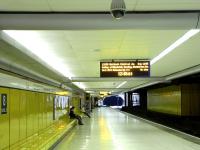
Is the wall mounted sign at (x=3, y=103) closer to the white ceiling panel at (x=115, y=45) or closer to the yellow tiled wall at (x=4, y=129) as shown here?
the yellow tiled wall at (x=4, y=129)

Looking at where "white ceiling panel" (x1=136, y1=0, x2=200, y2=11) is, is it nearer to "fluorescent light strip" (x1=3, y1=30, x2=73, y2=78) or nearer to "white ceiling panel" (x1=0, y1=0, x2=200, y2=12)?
"white ceiling panel" (x1=0, y1=0, x2=200, y2=12)

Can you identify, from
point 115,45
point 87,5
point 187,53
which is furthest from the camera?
point 187,53

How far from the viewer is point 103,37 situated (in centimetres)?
876

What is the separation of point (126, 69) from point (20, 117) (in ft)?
16.7

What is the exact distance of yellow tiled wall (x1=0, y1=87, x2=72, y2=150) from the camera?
7280 millimetres

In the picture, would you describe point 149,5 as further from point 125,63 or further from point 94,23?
point 125,63

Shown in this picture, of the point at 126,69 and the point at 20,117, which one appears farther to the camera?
the point at 126,69

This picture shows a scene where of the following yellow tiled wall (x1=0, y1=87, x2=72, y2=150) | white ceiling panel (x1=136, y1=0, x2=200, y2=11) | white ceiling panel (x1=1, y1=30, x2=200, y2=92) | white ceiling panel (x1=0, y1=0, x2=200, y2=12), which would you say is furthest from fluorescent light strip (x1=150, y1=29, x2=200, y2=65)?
yellow tiled wall (x1=0, y1=87, x2=72, y2=150)

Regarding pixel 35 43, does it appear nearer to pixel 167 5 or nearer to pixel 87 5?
pixel 87 5

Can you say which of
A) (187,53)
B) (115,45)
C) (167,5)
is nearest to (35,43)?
(115,45)

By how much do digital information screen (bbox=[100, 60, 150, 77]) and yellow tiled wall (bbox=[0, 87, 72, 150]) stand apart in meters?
2.37

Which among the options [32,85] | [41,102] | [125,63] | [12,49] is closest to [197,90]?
[125,63]

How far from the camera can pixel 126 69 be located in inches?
507

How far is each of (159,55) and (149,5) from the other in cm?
668
